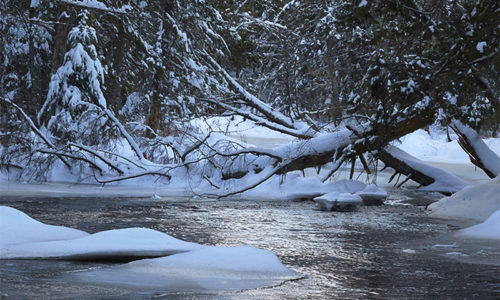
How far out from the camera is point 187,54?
1809 cm

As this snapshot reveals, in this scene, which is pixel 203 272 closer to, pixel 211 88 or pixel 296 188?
pixel 296 188

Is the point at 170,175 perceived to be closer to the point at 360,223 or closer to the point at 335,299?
the point at 360,223

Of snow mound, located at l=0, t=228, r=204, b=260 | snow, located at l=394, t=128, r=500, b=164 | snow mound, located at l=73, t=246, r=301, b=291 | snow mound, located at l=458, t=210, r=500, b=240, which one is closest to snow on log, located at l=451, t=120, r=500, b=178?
snow mound, located at l=458, t=210, r=500, b=240

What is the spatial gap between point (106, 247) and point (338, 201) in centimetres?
542

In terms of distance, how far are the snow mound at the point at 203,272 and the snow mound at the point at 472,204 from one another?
4.94 m

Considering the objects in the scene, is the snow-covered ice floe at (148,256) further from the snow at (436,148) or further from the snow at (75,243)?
the snow at (436,148)

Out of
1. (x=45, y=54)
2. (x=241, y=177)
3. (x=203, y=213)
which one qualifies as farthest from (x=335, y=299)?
(x=45, y=54)

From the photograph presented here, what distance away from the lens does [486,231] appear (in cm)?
809

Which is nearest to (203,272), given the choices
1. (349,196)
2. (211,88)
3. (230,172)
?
(349,196)

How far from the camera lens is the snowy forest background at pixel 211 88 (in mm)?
10273

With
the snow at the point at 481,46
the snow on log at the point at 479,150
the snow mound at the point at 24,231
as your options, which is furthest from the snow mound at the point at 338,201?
the snow mound at the point at 24,231

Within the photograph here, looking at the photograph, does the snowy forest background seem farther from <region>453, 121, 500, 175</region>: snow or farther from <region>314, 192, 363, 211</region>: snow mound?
<region>314, 192, 363, 211</region>: snow mound

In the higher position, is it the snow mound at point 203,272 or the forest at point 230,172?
the forest at point 230,172

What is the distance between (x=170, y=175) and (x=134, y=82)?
24.9ft
